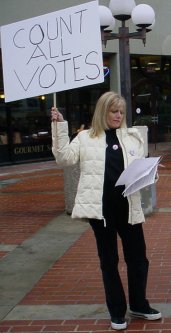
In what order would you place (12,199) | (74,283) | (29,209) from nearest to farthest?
1. (74,283)
2. (29,209)
3. (12,199)

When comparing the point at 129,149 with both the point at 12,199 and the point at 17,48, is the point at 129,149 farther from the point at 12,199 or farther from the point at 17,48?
the point at 12,199

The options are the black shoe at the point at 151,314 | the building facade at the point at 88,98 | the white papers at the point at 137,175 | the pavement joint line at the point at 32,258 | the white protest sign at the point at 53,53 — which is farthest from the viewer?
the building facade at the point at 88,98

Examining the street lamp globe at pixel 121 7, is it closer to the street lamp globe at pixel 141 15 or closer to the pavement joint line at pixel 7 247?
the street lamp globe at pixel 141 15

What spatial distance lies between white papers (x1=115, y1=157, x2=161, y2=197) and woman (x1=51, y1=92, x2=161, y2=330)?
0.07 meters

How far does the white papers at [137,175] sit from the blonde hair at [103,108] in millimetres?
361

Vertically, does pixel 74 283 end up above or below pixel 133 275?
below

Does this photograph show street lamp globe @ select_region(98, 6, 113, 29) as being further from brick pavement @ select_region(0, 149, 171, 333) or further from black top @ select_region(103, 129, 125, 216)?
black top @ select_region(103, 129, 125, 216)

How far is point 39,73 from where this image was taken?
4742mm

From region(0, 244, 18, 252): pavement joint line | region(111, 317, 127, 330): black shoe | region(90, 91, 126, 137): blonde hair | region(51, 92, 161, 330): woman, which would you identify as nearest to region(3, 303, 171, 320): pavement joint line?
region(111, 317, 127, 330): black shoe

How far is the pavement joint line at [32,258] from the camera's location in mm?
5346

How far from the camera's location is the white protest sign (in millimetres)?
4582

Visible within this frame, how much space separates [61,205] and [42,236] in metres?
2.29

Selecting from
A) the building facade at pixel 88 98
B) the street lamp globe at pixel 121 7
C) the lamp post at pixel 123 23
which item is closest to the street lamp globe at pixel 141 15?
A: the lamp post at pixel 123 23

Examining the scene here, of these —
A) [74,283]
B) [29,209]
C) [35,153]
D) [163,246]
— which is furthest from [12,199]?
[35,153]
